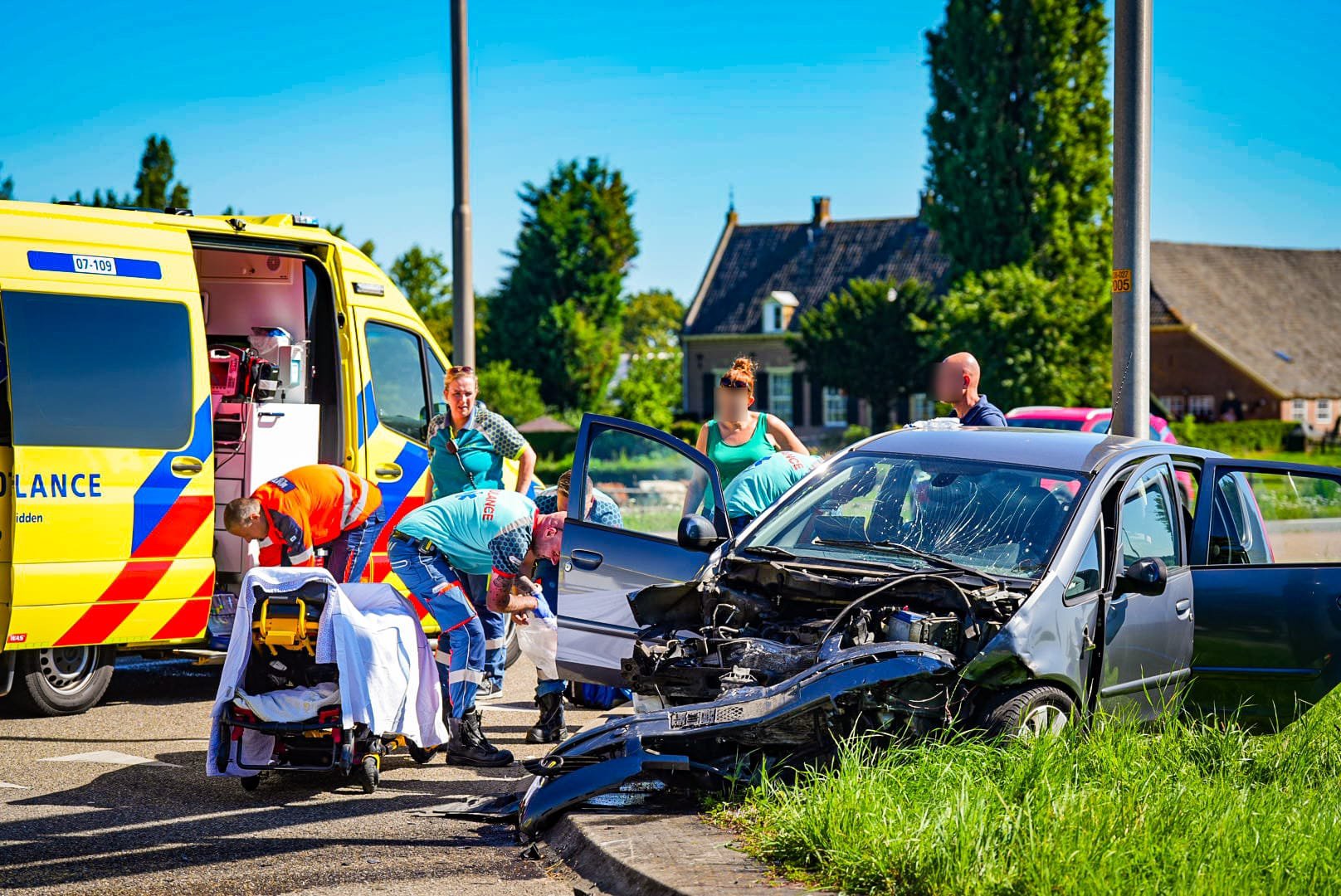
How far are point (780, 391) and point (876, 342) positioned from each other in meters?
10.0

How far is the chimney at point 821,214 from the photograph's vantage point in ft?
197

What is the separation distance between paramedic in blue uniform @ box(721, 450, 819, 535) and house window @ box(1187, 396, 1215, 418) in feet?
172

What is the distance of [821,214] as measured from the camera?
60219 mm

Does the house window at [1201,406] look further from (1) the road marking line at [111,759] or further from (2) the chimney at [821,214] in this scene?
(1) the road marking line at [111,759]

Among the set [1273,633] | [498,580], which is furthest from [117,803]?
[1273,633]

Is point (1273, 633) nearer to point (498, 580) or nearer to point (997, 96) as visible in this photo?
point (498, 580)

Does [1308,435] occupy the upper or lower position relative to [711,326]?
lower

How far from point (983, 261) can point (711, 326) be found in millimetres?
17908

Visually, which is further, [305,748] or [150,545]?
[150,545]

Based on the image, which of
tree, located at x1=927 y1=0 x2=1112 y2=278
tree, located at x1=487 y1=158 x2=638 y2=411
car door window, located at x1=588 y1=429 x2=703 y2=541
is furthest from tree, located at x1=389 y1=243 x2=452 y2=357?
car door window, located at x1=588 y1=429 x2=703 y2=541

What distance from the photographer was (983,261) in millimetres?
43500

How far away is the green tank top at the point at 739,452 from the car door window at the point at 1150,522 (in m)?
2.44

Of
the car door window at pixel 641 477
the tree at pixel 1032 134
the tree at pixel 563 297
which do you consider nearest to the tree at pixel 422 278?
the tree at pixel 563 297

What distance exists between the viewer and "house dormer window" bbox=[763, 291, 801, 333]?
5791 cm
